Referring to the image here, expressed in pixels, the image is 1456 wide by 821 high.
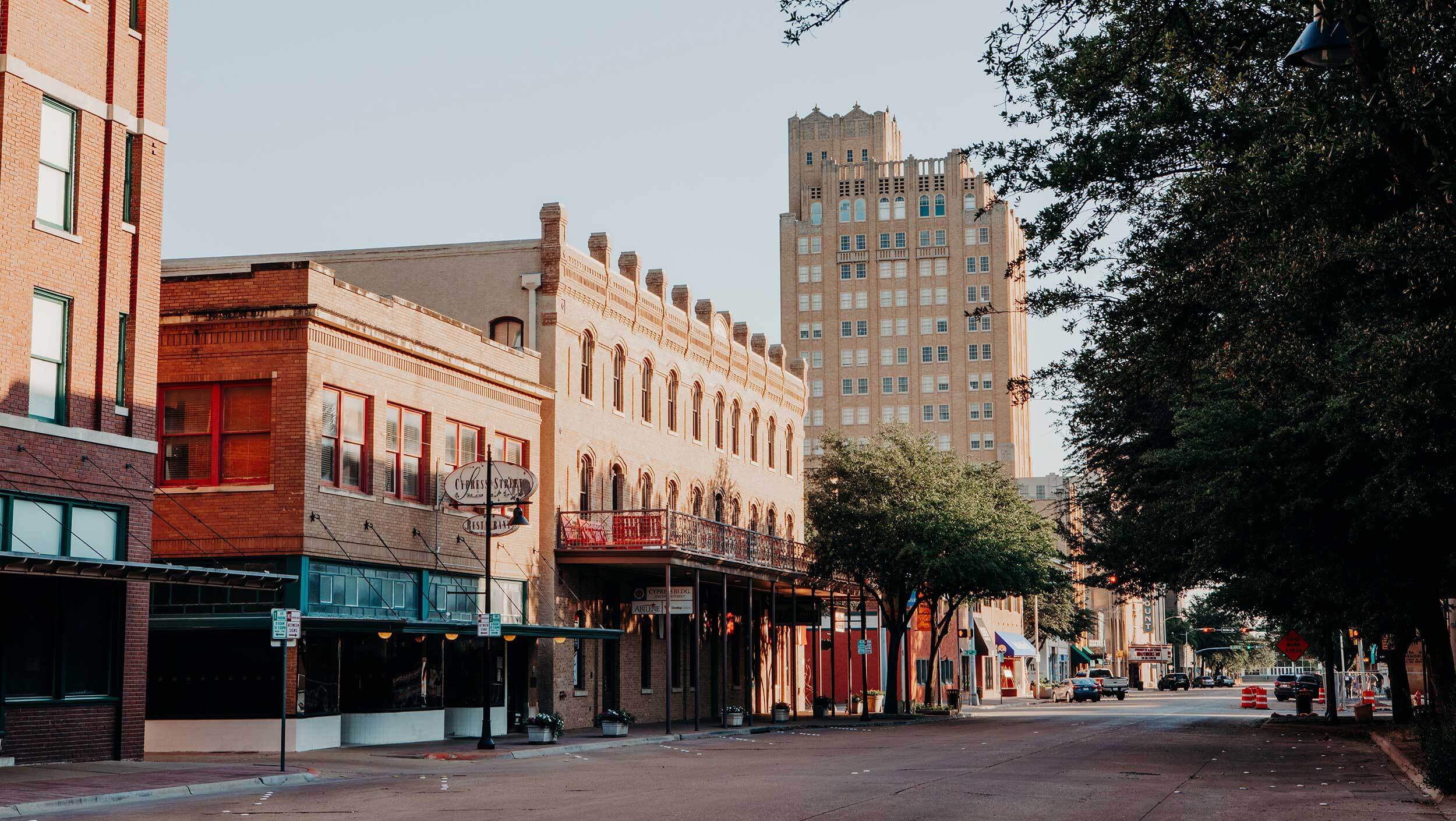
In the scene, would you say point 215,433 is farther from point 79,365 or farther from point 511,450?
point 511,450

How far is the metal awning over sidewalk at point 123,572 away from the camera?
790 inches

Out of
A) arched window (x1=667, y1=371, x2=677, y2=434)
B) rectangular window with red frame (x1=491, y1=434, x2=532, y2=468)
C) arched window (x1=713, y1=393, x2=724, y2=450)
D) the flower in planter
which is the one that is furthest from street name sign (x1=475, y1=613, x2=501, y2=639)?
arched window (x1=713, y1=393, x2=724, y2=450)

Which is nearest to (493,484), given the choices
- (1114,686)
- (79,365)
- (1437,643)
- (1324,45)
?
(79,365)

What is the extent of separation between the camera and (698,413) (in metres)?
48.7

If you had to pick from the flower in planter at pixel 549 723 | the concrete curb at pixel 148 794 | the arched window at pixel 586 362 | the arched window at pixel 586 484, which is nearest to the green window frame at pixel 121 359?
the concrete curb at pixel 148 794

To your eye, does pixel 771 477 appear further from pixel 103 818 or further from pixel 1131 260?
pixel 103 818

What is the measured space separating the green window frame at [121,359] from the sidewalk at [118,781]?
225 inches

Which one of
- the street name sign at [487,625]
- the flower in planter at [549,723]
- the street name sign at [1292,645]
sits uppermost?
the street name sign at [487,625]

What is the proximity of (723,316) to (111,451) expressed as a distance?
94.2ft

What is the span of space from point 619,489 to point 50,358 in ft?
68.5

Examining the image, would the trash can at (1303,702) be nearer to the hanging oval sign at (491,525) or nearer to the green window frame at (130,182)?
the hanging oval sign at (491,525)

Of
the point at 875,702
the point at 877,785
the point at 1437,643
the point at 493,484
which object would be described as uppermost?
the point at 493,484

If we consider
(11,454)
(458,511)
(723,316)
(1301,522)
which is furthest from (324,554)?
(723,316)

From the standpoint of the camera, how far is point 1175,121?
18641 millimetres
